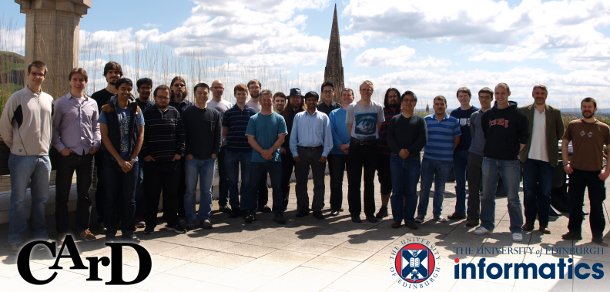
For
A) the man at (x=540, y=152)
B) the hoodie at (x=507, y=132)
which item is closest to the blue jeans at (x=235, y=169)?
the hoodie at (x=507, y=132)

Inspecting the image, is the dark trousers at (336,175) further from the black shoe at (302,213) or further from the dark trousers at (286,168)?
the dark trousers at (286,168)

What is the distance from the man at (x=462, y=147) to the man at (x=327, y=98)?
161 centimetres

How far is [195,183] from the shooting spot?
6020 mm

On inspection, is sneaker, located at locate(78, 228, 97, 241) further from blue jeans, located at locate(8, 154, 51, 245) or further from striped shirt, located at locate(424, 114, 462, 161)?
striped shirt, located at locate(424, 114, 462, 161)

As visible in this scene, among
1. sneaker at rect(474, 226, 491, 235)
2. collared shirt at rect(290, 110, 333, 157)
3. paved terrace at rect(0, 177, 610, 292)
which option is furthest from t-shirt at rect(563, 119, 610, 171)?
collared shirt at rect(290, 110, 333, 157)

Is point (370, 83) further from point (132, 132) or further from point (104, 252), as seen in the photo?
point (104, 252)

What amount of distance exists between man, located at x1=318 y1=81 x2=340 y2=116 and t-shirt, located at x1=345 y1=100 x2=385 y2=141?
70 cm

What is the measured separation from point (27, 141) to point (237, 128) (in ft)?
7.90

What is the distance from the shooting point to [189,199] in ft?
19.8

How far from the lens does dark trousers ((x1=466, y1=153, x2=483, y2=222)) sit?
247 inches

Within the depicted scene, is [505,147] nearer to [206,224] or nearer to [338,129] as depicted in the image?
[338,129]

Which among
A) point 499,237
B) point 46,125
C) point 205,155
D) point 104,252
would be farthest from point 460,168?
point 46,125

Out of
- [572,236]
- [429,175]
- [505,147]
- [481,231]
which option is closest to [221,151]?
[429,175]

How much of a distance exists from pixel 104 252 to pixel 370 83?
11.5 ft
